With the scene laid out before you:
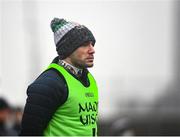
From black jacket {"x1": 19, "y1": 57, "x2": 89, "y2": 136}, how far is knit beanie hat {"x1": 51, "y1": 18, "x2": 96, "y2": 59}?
23 centimetres

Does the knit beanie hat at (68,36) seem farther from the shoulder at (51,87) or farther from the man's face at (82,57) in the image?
the shoulder at (51,87)

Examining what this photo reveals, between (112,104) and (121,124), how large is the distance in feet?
35.0

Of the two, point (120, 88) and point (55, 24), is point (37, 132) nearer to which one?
point (55, 24)

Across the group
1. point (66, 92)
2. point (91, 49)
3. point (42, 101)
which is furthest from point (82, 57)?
point (42, 101)

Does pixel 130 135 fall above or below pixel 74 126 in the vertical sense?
below

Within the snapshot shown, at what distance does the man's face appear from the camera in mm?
4707

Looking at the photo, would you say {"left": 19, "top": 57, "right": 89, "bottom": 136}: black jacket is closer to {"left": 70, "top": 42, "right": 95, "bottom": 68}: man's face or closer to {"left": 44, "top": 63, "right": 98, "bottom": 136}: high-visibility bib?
{"left": 44, "top": 63, "right": 98, "bottom": 136}: high-visibility bib

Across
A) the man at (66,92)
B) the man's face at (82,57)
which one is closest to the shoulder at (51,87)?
the man at (66,92)

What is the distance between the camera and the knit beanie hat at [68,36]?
4.73 metres

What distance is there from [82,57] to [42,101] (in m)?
0.39

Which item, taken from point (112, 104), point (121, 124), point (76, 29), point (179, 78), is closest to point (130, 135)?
point (121, 124)

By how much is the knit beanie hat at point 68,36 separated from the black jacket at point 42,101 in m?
0.23

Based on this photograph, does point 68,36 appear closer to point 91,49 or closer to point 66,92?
point 91,49

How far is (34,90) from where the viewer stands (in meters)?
4.55
